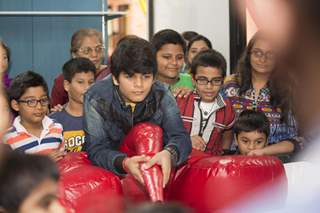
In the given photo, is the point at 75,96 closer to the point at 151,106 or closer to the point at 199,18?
the point at 151,106

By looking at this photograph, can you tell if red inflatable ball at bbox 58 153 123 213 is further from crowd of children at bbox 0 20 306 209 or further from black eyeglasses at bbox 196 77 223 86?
black eyeglasses at bbox 196 77 223 86

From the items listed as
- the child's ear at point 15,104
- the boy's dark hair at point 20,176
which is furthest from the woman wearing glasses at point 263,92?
the boy's dark hair at point 20,176

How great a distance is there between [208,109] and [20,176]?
1.31 meters

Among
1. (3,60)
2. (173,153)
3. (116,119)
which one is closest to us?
(173,153)

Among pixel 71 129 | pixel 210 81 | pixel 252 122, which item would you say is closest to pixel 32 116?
pixel 71 129

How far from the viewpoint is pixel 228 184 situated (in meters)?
1.56

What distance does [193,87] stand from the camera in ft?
7.78

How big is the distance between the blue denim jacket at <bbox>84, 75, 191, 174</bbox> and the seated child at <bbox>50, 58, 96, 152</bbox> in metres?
0.56

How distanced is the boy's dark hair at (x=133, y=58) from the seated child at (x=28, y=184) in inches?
28.8

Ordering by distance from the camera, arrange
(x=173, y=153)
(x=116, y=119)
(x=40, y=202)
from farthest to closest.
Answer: (x=116, y=119)
(x=173, y=153)
(x=40, y=202)

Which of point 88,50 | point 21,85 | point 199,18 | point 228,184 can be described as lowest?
point 228,184

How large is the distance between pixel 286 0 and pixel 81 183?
1095 millimetres

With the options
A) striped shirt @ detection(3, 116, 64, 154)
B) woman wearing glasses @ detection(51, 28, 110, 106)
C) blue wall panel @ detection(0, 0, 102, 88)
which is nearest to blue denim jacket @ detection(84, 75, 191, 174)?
striped shirt @ detection(3, 116, 64, 154)

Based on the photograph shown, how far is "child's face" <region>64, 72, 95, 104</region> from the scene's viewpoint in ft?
7.72
